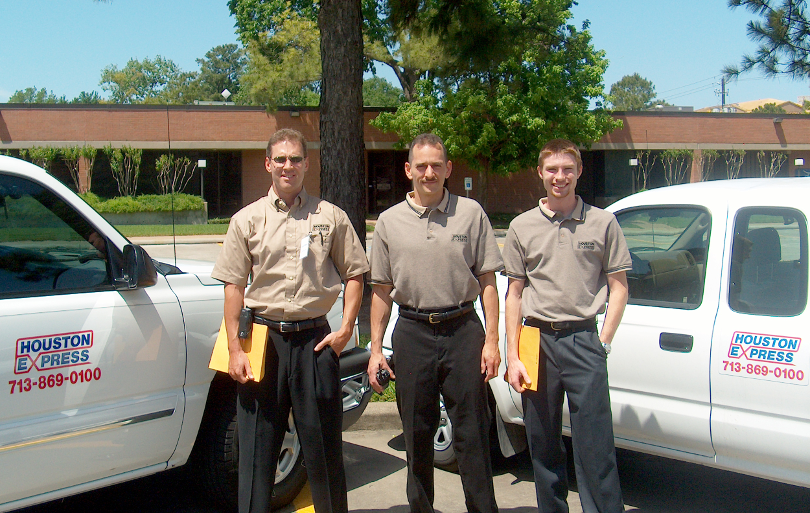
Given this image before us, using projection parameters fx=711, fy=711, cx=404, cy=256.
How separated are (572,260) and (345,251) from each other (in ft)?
3.50

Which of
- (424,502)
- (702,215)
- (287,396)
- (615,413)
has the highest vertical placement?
(702,215)

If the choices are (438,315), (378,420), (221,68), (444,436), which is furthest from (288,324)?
(221,68)

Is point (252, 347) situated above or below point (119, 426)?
above

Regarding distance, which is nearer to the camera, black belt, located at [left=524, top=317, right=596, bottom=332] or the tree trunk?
black belt, located at [left=524, top=317, right=596, bottom=332]

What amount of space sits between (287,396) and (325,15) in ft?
18.8

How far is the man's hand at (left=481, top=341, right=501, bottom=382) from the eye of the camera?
10.9 feet

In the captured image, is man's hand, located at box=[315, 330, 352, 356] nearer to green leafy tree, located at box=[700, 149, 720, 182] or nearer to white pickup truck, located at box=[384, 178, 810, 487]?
white pickup truck, located at box=[384, 178, 810, 487]

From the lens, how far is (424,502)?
136 inches

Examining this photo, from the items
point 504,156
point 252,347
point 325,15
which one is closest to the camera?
point 252,347

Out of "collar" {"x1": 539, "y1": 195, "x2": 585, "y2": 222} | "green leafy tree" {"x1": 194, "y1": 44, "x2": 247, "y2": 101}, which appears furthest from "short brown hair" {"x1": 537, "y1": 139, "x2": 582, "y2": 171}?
"green leafy tree" {"x1": 194, "y1": 44, "x2": 247, "y2": 101}

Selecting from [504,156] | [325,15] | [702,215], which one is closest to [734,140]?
[504,156]

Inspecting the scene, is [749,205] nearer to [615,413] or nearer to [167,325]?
[615,413]

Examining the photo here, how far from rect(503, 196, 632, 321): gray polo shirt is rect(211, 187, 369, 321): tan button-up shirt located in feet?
3.12

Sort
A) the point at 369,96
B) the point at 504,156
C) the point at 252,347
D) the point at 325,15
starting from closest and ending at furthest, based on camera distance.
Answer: the point at 252,347
the point at 325,15
the point at 504,156
the point at 369,96
